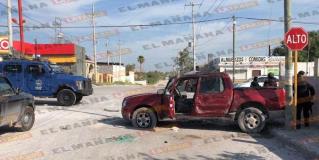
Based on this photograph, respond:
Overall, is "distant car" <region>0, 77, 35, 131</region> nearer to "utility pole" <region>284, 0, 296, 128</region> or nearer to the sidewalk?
the sidewalk

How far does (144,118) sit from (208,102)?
2013 mm

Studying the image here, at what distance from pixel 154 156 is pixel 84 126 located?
547cm

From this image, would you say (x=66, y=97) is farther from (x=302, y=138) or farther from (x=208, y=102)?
Result: (x=302, y=138)

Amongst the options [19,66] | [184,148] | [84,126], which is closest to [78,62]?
[19,66]

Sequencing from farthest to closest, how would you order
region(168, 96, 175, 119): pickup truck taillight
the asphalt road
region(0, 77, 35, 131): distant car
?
region(168, 96, 175, 119): pickup truck taillight
region(0, 77, 35, 131): distant car
the asphalt road


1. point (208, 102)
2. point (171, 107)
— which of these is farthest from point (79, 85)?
point (208, 102)

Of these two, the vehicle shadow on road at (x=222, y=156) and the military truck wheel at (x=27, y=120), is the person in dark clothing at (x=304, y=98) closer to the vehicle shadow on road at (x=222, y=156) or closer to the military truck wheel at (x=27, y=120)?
the vehicle shadow on road at (x=222, y=156)

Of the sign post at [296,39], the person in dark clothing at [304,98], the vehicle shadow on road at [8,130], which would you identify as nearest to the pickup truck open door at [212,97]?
the person in dark clothing at [304,98]

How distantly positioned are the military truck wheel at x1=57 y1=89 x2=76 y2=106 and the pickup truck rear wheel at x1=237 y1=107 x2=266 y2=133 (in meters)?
11.2

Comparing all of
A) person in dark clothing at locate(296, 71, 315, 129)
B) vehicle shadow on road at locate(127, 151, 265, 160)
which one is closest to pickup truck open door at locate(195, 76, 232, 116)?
person in dark clothing at locate(296, 71, 315, 129)

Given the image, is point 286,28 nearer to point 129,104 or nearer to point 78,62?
point 129,104

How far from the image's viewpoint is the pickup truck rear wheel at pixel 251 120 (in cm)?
1349

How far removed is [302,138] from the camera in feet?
38.8

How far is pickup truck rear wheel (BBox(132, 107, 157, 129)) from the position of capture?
14.2 meters
